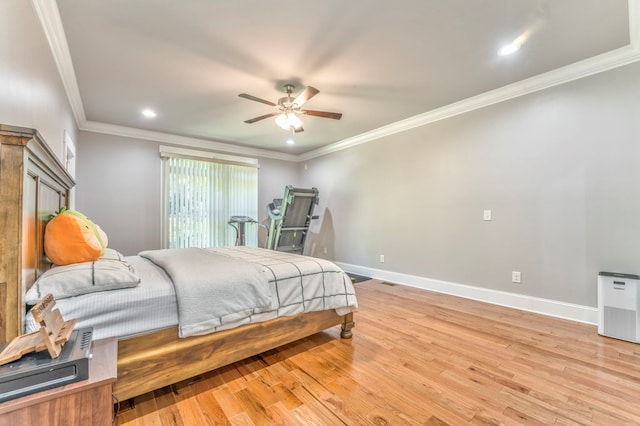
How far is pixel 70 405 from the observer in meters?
0.84

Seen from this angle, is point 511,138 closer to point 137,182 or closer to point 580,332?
point 580,332

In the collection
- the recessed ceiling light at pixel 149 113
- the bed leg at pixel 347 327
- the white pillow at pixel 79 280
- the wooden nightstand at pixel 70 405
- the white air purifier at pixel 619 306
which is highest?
the recessed ceiling light at pixel 149 113

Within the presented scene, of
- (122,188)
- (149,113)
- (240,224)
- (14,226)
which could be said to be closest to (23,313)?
(14,226)

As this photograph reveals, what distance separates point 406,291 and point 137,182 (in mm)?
4423

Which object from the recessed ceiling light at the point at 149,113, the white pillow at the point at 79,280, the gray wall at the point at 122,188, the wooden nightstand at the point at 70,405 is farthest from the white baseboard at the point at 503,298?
the recessed ceiling light at the point at 149,113

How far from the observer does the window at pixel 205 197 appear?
4.71 m

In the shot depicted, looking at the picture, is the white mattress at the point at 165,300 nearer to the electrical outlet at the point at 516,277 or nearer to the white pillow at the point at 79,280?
the white pillow at the point at 79,280

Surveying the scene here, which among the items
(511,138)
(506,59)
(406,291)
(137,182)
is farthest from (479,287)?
(137,182)

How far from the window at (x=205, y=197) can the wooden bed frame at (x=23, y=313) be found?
8.02ft

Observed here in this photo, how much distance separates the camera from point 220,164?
524 cm

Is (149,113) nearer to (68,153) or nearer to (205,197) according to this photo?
(68,153)

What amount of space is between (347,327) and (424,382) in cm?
79

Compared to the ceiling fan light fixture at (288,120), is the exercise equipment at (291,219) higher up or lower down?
lower down

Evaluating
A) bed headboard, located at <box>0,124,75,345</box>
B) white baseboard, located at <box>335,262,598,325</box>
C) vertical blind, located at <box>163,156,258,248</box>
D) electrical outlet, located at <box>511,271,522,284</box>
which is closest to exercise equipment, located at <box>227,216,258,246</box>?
vertical blind, located at <box>163,156,258,248</box>
